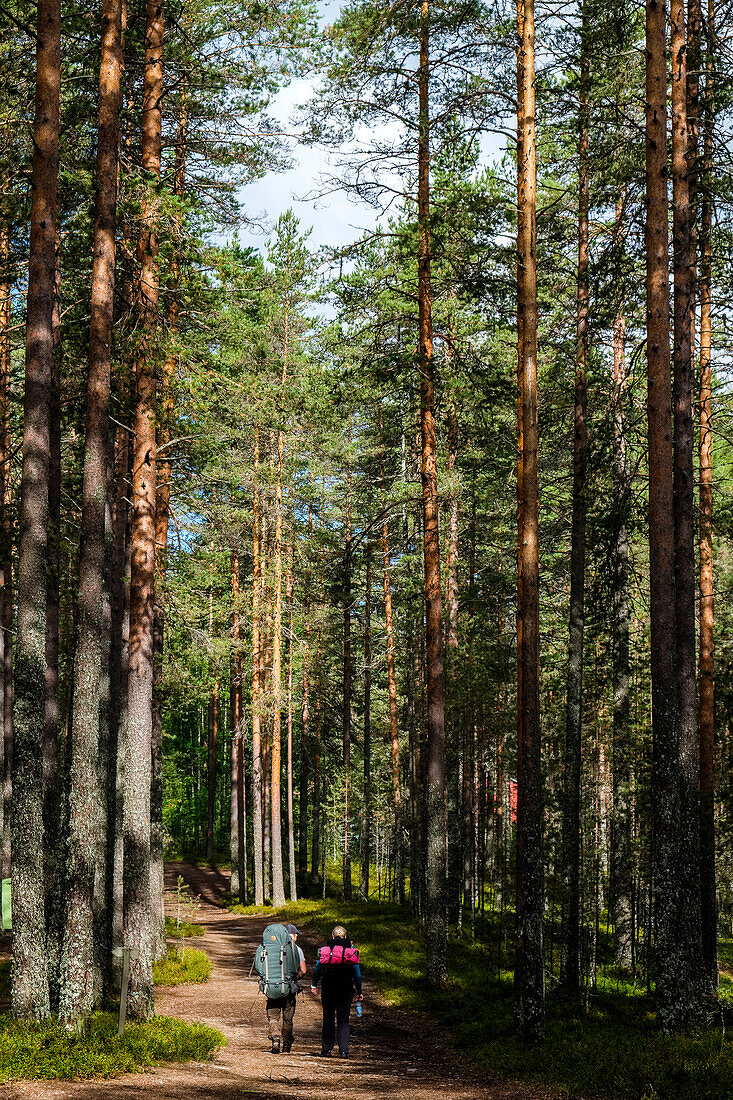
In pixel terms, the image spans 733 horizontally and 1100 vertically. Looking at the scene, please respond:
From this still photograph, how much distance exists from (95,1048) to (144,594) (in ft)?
19.6

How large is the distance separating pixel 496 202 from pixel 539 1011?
10.6 m

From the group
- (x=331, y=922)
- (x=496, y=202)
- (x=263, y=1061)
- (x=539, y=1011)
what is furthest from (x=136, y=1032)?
(x=331, y=922)

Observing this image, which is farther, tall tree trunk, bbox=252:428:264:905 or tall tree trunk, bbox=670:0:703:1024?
tall tree trunk, bbox=252:428:264:905

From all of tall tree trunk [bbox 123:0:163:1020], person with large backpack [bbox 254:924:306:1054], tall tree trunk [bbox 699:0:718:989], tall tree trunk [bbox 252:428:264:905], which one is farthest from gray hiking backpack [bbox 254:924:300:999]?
tall tree trunk [bbox 252:428:264:905]

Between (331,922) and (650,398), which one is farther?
(331,922)

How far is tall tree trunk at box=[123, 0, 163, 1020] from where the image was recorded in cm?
1129

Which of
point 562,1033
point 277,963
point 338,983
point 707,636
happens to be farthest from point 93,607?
point 707,636

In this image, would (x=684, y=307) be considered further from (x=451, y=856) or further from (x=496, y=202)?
(x=451, y=856)

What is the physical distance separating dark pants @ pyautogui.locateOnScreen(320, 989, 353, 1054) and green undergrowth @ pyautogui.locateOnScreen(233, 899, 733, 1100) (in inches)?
62.1

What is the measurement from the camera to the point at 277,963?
10508 millimetres

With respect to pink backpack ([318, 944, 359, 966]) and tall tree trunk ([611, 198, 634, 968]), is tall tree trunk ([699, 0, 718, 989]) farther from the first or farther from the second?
pink backpack ([318, 944, 359, 966])

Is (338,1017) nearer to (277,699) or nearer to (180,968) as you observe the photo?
(180,968)

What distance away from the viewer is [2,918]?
10273 millimetres

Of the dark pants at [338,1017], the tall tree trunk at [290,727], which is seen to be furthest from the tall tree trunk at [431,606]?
the tall tree trunk at [290,727]
